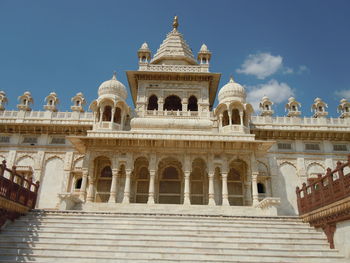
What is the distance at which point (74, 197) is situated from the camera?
16.4m

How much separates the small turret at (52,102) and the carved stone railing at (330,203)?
785 inches

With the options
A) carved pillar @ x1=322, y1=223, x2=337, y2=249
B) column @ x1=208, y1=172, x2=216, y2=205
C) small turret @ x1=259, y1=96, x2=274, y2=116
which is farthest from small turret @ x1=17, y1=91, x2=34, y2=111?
carved pillar @ x1=322, y1=223, x2=337, y2=249

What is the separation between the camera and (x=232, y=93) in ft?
74.2

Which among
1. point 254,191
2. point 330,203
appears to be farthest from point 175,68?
point 330,203

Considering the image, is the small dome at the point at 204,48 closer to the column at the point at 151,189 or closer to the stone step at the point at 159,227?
the column at the point at 151,189

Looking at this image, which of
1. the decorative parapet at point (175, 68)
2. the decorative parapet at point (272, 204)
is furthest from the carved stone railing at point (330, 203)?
the decorative parapet at point (175, 68)

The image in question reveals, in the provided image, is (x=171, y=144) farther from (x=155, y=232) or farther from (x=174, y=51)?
(x=174, y=51)

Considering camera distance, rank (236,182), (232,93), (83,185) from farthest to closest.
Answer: (232,93), (236,182), (83,185)

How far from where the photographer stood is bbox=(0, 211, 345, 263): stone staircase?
10.4 m

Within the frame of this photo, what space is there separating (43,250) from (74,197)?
5815mm

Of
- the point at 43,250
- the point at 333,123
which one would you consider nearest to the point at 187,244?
the point at 43,250

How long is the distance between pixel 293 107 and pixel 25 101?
2193cm

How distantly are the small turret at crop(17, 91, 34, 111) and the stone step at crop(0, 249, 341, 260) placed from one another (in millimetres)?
16722

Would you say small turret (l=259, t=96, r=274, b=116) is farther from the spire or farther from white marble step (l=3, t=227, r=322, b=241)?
white marble step (l=3, t=227, r=322, b=241)
